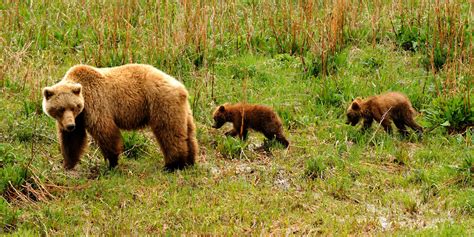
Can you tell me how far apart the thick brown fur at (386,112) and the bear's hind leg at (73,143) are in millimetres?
3161

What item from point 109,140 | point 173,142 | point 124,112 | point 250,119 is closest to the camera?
point 109,140

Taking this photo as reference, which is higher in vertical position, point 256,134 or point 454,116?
point 454,116

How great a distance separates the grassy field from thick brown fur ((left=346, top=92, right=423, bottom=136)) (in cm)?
17

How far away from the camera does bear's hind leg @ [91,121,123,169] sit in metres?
7.74

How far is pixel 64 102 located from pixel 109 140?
62 cm

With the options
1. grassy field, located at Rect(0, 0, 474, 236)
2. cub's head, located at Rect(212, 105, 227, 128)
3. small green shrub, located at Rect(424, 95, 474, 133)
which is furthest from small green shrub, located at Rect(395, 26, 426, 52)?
cub's head, located at Rect(212, 105, 227, 128)

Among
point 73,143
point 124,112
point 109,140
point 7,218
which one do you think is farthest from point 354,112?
point 7,218

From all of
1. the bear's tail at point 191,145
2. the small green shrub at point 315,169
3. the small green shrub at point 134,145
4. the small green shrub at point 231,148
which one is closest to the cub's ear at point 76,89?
the small green shrub at point 134,145

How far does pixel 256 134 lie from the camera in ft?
30.5

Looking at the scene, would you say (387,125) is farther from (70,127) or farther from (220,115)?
(70,127)

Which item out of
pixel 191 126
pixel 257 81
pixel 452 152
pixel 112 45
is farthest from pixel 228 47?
pixel 452 152

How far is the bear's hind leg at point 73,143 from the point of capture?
781 cm

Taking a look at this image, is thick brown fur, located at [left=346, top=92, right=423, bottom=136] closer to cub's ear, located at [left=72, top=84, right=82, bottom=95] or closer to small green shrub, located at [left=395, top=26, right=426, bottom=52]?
small green shrub, located at [left=395, top=26, right=426, bottom=52]

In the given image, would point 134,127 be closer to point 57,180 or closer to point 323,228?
point 57,180
